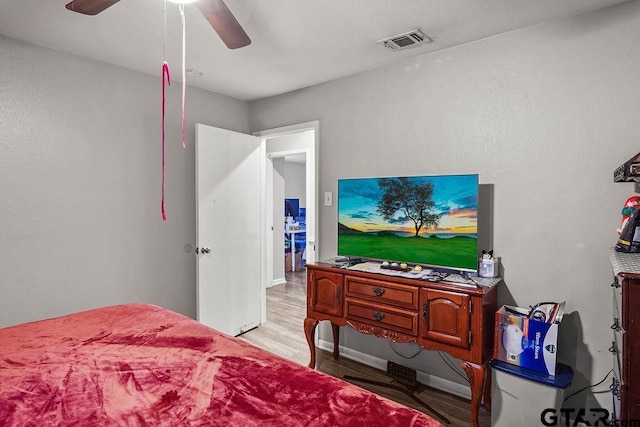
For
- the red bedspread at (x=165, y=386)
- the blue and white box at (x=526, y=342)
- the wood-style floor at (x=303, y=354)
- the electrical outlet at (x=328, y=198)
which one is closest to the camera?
the red bedspread at (x=165, y=386)

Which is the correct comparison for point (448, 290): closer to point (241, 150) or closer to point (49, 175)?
point (241, 150)

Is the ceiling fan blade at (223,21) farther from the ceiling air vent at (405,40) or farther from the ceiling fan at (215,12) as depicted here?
the ceiling air vent at (405,40)

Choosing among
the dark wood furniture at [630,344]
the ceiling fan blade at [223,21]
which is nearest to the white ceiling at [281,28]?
the ceiling fan blade at [223,21]

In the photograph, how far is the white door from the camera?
3.34 metres

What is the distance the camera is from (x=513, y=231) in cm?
235

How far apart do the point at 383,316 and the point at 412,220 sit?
74 centimetres

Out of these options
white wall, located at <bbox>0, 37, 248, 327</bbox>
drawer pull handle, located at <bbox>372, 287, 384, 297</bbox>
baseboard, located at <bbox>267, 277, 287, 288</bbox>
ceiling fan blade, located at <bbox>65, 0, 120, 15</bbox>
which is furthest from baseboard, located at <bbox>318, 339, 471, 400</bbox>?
ceiling fan blade, located at <bbox>65, 0, 120, 15</bbox>

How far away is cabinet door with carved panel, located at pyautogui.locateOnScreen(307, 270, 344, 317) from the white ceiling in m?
1.69

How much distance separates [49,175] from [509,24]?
11.1 ft

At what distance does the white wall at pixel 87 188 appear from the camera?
2463mm

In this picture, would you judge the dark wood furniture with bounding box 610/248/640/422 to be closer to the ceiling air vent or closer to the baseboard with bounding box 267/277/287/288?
the ceiling air vent

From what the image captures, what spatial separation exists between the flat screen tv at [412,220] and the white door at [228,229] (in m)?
1.22

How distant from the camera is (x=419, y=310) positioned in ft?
7.39

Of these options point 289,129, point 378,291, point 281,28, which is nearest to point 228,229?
point 289,129
